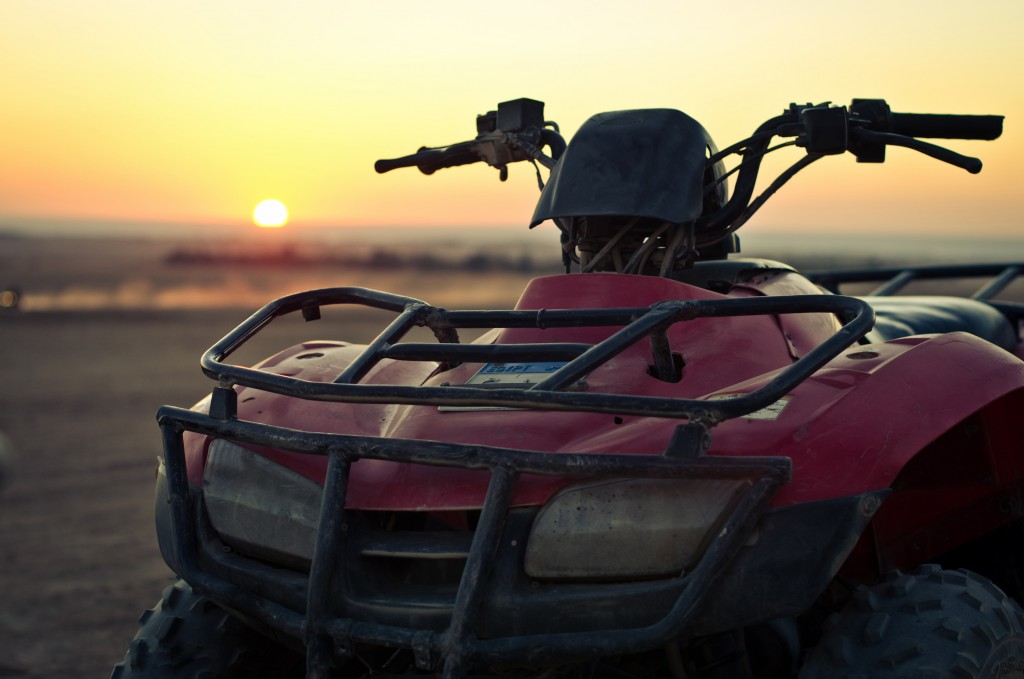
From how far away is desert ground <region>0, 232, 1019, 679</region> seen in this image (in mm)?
6355

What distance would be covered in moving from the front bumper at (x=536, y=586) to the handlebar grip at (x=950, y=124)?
5.65 feet

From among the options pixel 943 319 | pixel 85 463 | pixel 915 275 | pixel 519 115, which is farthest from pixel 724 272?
pixel 85 463

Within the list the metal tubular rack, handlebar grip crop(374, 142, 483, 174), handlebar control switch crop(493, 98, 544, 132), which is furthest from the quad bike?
the metal tubular rack

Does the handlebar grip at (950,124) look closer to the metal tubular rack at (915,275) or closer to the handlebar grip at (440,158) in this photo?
the handlebar grip at (440,158)

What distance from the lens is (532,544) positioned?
2.54 m

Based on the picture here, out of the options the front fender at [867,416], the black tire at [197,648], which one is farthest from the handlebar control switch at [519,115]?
the black tire at [197,648]

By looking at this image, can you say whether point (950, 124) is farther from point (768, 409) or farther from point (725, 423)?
point (725, 423)

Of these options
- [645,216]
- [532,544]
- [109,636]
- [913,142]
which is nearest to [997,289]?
[913,142]

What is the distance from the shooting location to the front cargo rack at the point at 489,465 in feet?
7.99

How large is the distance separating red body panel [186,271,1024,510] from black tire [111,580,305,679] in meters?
0.41

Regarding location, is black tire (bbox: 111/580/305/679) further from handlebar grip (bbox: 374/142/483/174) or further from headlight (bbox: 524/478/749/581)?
handlebar grip (bbox: 374/142/483/174)

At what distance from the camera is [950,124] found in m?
3.87

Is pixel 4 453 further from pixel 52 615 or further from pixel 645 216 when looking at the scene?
pixel 645 216

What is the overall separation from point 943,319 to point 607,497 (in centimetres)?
267
